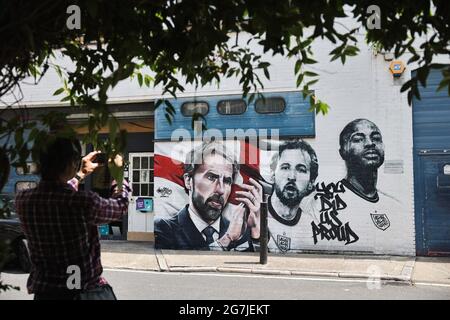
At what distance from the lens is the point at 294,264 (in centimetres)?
989

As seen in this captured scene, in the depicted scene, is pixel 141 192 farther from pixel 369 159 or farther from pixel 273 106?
pixel 369 159

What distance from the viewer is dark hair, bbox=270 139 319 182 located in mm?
11211

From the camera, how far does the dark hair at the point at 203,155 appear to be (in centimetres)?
1171

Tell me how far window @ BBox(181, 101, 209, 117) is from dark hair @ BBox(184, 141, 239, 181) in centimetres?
92

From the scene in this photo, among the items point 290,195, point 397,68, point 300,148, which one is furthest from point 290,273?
point 397,68

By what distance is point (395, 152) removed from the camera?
1073cm

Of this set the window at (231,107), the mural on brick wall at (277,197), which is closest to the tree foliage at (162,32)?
the mural on brick wall at (277,197)

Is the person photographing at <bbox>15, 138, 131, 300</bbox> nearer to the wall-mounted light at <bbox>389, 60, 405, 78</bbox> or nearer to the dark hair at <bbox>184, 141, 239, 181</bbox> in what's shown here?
the dark hair at <bbox>184, 141, 239, 181</bbox>

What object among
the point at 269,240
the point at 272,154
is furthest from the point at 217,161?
the point at 269,240

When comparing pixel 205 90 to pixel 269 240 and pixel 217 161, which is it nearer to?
pixel 217 161

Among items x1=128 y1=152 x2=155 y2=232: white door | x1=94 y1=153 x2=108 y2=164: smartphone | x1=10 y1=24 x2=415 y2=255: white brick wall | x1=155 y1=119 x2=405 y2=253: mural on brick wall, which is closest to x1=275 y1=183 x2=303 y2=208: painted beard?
x1=155 y1=119 x2=405 y2=253: mural on brick wall

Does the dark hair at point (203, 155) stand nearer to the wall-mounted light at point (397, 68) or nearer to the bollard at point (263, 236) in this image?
the bollard at point (263, 236)

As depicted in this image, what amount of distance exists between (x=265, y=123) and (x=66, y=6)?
9.42 metres

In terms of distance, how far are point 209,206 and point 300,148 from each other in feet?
9.06
